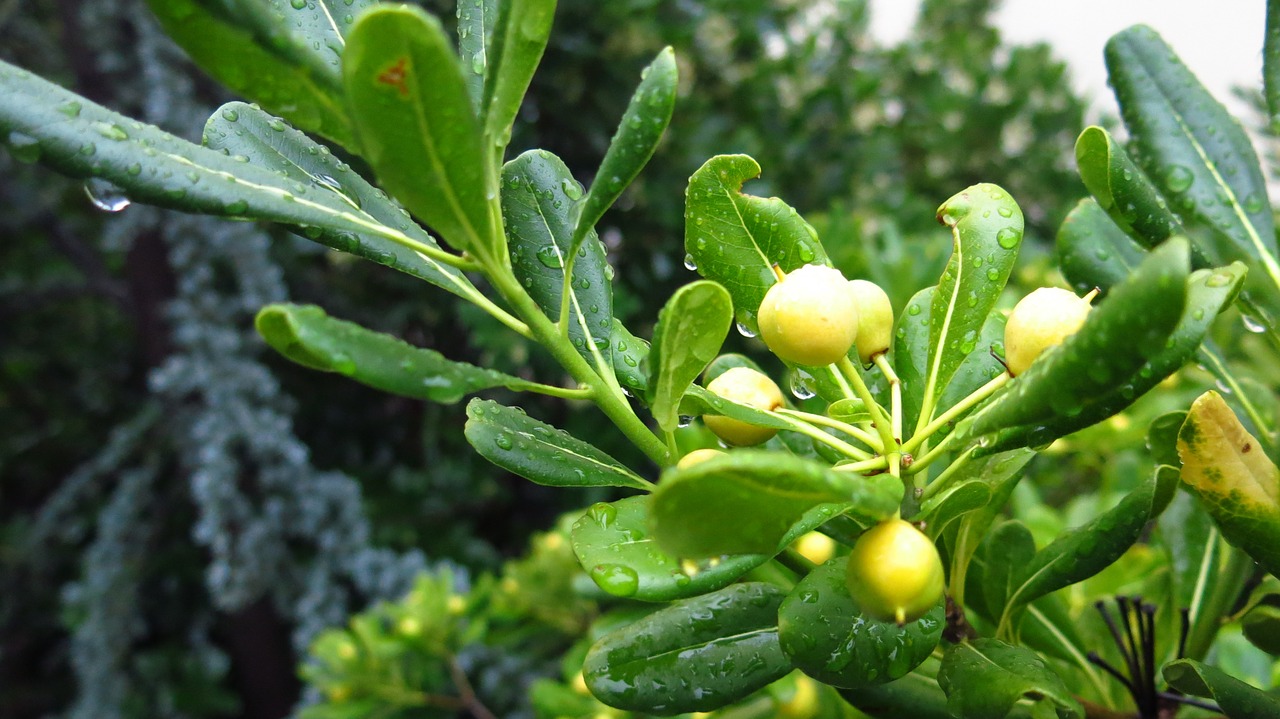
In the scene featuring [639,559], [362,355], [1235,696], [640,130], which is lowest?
[1235,696]

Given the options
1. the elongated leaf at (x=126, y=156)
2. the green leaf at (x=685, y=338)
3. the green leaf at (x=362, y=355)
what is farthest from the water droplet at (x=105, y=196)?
the green leaf at (x=685, y=338)

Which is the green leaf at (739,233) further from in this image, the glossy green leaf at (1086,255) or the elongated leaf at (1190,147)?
the elongated leaf at (1190,147)

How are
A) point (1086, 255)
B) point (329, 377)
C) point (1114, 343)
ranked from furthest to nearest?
point (329, 377) < point (1086, 255) < point (1114, 343)

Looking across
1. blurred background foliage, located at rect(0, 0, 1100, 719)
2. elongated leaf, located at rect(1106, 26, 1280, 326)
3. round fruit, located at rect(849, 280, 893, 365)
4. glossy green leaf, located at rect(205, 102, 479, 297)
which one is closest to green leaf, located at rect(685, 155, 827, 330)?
round fruit, located at rect(849, 280, 893, 365)

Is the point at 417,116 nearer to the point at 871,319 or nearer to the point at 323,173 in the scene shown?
the point at 323,173

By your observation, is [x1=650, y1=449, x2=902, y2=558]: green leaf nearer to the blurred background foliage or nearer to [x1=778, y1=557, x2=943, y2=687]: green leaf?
[x1=778, y1=557, x2=943, y2=687]: green leaf

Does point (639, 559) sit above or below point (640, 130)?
below

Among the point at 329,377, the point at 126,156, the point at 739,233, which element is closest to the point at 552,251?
the point at 739,233

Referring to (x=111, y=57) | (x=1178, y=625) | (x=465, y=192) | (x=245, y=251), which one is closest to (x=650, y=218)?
(x=245, y=251)
